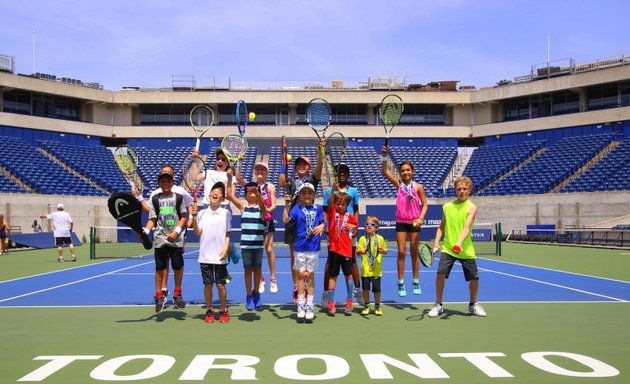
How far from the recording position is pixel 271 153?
49.3m

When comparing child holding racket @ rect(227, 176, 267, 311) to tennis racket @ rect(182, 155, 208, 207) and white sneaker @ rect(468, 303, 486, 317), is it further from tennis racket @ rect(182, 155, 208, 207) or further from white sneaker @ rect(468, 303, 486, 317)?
white sneaker @ rect(468, 303, 486, 317)

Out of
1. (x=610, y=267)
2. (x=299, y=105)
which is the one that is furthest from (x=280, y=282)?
(x=299, y=105)

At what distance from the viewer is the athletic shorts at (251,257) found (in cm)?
873

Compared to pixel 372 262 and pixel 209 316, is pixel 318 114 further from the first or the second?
pixel 209 316

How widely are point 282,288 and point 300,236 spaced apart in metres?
4.11

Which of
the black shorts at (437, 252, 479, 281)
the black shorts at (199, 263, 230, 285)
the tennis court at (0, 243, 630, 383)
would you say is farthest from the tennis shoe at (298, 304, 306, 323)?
the black shorts at (437, 252, 479, 281)

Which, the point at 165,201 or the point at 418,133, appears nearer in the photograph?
the point at 165,201

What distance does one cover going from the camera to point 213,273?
8.41m

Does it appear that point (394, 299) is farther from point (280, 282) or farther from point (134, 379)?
point (134, 379)

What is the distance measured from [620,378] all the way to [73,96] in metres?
48.5

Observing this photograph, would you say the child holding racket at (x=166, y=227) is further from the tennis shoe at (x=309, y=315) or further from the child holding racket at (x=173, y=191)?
the tennis shoe at (x=309, y=315)

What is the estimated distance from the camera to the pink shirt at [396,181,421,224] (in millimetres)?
9391

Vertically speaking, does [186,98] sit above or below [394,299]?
above

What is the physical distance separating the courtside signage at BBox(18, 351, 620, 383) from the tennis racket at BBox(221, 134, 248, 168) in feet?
14.5
